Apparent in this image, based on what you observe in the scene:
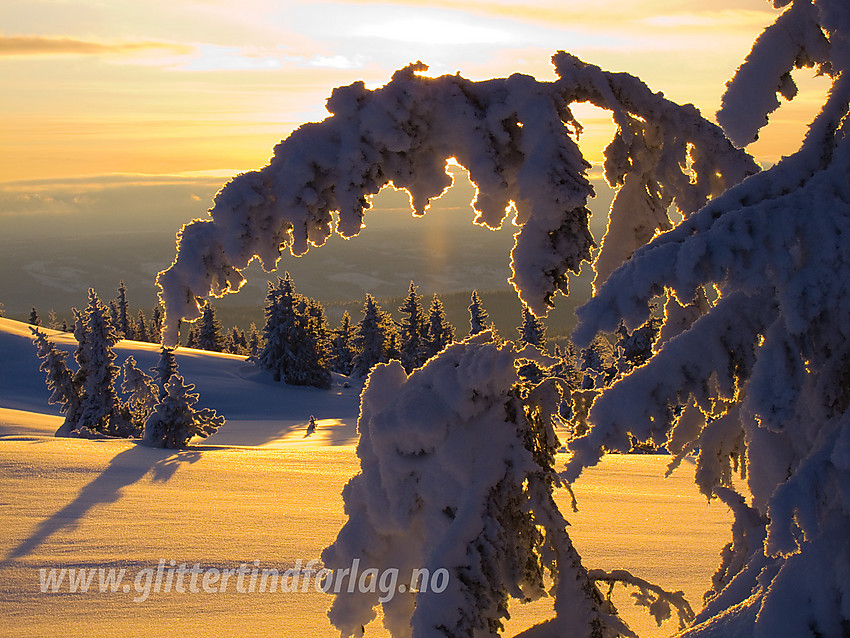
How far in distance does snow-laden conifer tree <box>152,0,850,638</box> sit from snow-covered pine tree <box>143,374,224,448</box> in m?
20.9

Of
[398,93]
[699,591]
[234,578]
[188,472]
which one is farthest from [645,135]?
[188,472]

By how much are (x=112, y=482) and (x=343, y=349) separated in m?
53.3

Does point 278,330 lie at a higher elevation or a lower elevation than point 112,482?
lower

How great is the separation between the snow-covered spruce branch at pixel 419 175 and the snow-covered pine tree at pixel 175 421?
2077 centimetres

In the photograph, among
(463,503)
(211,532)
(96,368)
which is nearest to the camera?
(463,503)

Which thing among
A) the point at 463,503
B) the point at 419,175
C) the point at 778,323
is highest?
the point at 419,175

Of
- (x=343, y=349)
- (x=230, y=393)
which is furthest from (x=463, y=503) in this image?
(x=343, y=349)

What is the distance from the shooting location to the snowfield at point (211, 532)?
5.81m

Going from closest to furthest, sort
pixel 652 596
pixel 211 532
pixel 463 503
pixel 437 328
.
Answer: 1. pixel 463 503
2. pixel 652 596
3. pixel 211 532
4. pixel 437 328

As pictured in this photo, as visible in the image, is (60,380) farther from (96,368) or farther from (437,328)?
(437,328)

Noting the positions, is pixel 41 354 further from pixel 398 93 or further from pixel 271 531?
pixel 398 93

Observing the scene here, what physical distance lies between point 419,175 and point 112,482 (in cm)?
1057

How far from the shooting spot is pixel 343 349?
64438 millimetres

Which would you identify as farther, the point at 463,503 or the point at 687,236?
the point at 463,503
